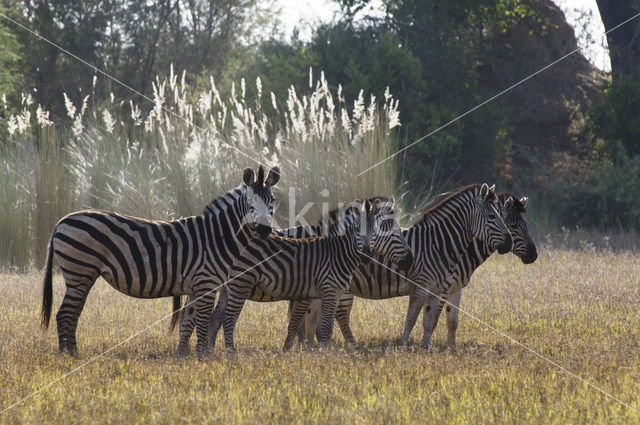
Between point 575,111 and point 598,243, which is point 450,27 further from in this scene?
point 598,243

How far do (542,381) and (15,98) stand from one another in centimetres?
2362

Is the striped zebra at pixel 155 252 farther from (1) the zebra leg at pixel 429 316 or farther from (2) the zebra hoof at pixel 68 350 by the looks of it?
(1) the zebra leg at pixel 429 316

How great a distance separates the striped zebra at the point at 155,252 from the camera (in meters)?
7.96

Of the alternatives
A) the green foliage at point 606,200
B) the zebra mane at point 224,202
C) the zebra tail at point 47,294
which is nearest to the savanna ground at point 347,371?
the zebra tail at point 47,294

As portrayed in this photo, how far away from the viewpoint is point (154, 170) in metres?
15.4

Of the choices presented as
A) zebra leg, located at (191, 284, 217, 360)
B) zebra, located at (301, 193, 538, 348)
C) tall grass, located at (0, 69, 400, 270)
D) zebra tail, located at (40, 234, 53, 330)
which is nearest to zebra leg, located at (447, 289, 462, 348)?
zebra, located at (301, 193, 538, 348)

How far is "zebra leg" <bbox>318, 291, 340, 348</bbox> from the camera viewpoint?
27.7ft

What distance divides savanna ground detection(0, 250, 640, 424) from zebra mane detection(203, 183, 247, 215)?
4.62 feet

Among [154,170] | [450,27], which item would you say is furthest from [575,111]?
[154,170]

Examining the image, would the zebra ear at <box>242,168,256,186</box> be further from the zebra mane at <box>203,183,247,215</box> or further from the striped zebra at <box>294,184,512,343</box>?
the striped zebra at <box>294,184,512,343</box>

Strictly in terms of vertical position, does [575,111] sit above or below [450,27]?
below

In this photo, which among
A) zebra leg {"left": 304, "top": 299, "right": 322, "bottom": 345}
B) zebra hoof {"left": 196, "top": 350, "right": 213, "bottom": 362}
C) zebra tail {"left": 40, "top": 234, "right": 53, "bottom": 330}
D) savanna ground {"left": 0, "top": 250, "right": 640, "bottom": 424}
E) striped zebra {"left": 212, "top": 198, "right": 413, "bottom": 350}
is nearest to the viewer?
savanna ground {"left": 0, "top": 250, "right": 640, "bottom": 424}

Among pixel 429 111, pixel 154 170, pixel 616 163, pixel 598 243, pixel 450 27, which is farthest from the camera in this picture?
pixel 450 27

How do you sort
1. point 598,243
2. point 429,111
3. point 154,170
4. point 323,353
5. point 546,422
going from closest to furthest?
1. point 546,422
2. point 323,353
3. point 154,170
4. point 598,243
5. point 429,111
